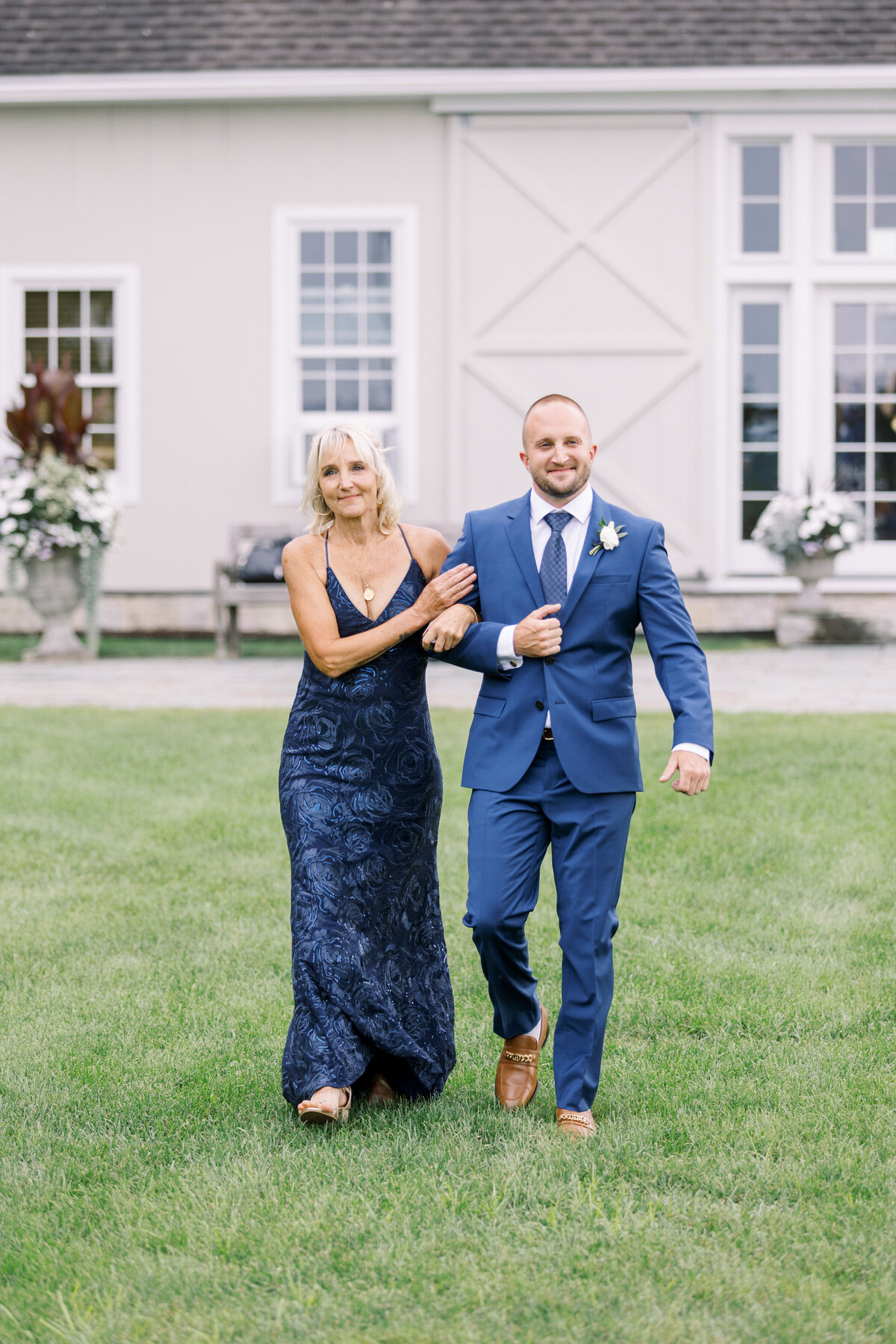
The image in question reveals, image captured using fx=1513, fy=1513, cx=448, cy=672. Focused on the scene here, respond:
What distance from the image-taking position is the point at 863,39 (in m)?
13.1

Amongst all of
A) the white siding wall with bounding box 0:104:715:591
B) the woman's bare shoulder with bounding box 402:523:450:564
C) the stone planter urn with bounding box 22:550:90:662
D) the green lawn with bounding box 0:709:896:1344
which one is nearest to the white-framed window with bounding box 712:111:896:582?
the white siding wall with bounding box 0:104:715:591

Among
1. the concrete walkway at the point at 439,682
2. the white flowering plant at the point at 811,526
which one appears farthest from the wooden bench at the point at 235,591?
the white flowering plant at the point at 811,526

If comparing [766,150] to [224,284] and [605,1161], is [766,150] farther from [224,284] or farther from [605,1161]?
[605,1161]

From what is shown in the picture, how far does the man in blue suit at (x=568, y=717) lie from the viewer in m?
3.46

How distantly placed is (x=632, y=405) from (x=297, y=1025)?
1045 cm

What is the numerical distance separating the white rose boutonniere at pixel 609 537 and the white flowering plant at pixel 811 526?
29.8 feet

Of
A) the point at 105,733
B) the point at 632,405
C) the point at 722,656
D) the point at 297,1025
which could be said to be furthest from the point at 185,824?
the point at 632,405

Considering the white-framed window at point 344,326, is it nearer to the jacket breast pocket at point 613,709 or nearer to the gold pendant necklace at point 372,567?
the gold pendant necklace at point 372,567

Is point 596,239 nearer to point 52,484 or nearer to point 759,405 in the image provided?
point 759,405

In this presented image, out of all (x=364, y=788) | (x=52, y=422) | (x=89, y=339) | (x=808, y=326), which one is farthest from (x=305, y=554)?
(x=89, y=339)

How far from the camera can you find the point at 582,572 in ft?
11.5

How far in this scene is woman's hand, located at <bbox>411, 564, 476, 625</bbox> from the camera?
362 cm

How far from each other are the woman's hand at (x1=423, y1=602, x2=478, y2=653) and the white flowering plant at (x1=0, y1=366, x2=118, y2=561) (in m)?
8.70

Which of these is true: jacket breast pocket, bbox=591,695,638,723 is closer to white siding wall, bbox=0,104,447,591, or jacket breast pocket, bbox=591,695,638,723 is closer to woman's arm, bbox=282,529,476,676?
woman's arm, bbox=282,529,476,676
